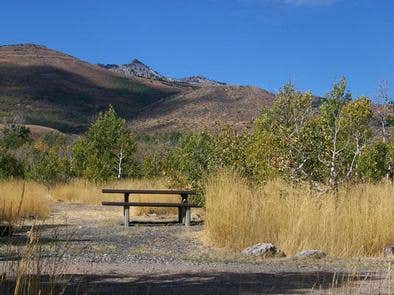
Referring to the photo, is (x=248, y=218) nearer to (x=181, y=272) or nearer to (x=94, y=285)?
(x=181, y=272)

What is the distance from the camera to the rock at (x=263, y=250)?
9078 mm

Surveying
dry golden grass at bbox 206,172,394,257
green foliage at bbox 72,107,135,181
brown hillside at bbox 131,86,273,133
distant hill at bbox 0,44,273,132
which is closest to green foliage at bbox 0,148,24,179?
green foliage at bbox 72,107,135,181

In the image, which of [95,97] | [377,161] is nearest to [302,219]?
[377,161]

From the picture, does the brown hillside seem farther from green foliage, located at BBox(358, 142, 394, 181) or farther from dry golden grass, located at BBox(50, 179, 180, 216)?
green foliage, located at BBox(358, 142, 394, 181)

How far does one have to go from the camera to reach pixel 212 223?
10258mm

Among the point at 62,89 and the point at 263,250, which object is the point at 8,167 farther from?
the point at 62,89

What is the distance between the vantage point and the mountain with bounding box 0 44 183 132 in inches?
3590

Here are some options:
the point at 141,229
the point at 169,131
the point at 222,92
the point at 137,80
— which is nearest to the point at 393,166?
the point at 141,229

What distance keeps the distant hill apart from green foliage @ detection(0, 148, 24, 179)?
41479mm

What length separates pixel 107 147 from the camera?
86.4ft

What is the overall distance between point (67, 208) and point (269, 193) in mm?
9431

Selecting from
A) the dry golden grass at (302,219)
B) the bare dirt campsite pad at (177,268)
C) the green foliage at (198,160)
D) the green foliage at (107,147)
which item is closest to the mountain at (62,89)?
the green foliage at (107,147)

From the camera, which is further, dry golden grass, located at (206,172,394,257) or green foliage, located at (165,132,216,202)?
green foliage, located at (165,132,216,202)

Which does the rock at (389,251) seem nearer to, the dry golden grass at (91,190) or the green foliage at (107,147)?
the dry golden grass at (91,190)
